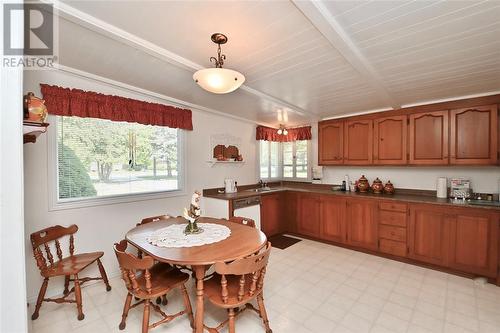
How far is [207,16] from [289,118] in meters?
2.83

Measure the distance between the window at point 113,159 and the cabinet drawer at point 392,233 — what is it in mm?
2914

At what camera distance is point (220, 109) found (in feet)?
11.8

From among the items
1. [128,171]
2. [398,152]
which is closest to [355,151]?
[398,152]

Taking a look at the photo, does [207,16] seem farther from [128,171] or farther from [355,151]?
[355,151]

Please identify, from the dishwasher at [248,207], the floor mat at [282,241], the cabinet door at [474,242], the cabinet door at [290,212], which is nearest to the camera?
the cabinet door at [474,242]

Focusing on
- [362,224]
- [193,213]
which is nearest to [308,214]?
[362,224]

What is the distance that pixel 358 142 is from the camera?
3676 millimetres

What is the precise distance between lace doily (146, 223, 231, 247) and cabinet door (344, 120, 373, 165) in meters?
2.56

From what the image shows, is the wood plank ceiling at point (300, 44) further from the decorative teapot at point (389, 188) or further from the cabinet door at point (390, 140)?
the decorative teapot at point (389, 188)

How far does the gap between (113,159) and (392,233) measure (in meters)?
3.69

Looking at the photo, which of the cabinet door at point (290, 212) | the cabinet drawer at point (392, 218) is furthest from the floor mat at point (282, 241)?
the cabinet drawer at point (392, 218)

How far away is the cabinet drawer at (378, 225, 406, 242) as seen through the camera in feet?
9.89

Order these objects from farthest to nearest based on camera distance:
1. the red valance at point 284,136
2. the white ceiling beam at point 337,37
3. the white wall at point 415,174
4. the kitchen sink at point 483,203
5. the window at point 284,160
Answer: the window at point 284,160, the red valance at point 284,136, the white wall at point 415,174, the kitchen sink at point 483,203, the white ceiling beam at point 337,37

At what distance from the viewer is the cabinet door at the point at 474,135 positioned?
8.66 ft
